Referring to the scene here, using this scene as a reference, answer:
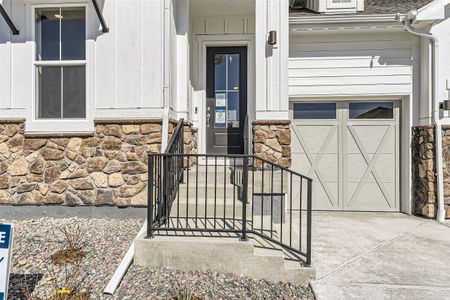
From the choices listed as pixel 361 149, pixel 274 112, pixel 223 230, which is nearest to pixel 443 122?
pixel 361 149

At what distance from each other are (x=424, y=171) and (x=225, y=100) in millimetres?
3626

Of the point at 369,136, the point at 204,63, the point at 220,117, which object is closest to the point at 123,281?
the point at 220,117

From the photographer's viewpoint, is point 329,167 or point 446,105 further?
point 329,167

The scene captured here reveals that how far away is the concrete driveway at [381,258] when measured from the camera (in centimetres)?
254

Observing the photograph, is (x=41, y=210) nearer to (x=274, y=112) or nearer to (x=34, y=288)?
(x=34, y=288)

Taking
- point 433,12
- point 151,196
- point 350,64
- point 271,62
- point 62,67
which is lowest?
point 151,196

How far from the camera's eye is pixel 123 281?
2686 mm

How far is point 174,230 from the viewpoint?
117 inches

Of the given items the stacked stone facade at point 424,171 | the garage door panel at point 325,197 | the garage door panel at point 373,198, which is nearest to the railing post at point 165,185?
the garage door panel at point 325,197

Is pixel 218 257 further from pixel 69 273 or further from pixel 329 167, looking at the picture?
pixel 329 167

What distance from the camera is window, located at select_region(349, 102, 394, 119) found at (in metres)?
5.36

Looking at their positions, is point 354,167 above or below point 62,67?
below

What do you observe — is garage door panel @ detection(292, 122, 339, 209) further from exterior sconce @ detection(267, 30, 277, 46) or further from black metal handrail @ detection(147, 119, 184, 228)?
black metal handrail @ detection(147, 119, 184, 228)

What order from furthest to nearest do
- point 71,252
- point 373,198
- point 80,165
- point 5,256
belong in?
1. point 373,198
2. point 80,165
3. point 71,252
4. point 5,256
